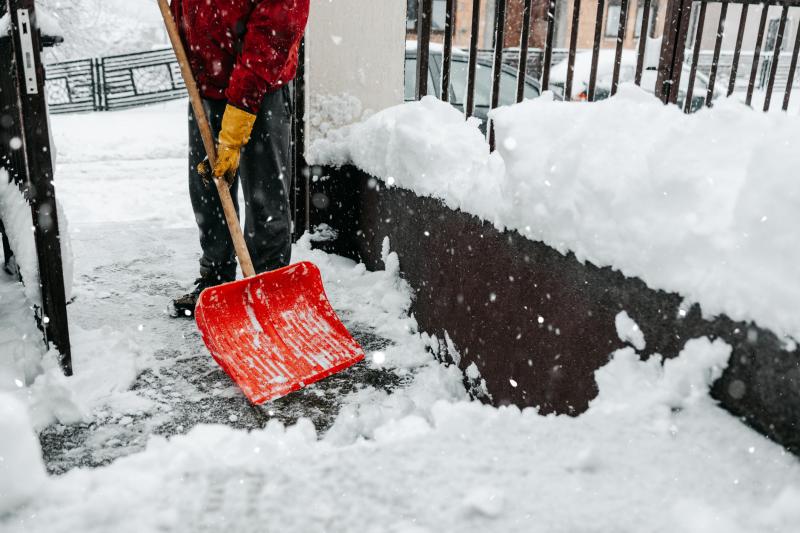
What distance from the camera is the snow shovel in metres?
2.49

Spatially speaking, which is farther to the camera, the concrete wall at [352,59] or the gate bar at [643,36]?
the concrete wall at [352,59]

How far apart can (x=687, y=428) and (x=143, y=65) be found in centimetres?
1988

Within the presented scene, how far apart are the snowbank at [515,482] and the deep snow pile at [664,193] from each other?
177 millimetres

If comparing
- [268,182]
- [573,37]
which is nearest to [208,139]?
[268,182]

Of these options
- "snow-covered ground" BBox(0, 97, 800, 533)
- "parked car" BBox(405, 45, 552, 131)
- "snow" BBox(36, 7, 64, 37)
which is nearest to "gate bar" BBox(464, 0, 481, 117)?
"snow-covered ground" BBox(0, 97, 800, 533)

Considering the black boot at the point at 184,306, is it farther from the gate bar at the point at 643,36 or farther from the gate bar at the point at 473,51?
the gate bar at the point at 643,36

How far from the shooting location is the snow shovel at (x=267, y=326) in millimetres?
2490

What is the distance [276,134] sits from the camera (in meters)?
3.13

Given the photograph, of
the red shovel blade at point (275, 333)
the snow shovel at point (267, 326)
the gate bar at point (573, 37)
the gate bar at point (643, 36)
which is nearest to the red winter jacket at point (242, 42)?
the snow shovel at point (267, 326)

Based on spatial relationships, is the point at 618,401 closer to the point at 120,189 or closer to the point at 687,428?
the point at 687,428

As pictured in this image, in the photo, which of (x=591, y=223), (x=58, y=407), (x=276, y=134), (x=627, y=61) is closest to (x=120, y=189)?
(x=276, y=134)

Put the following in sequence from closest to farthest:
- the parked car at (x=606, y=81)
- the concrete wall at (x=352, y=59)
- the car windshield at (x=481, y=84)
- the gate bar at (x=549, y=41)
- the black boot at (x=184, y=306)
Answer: the gate bar at (x=549, y=41) → the black boot at (x=184, y=306) → the concrete wall at (x=352, y=59) → the car windshield at (x=481, y=84) → the parked car at (x=606, y=81)

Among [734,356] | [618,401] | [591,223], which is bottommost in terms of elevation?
[618,401]

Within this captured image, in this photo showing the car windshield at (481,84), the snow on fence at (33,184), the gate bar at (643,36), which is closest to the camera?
the snow on fence at (33,184)
